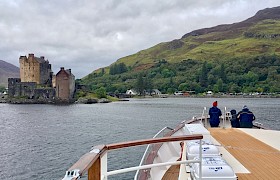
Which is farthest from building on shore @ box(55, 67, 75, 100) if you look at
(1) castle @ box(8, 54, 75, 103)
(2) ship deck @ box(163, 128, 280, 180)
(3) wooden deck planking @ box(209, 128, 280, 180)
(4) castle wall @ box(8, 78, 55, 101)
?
(3) wooden deck planking @ box(209, 128, 280, 180)

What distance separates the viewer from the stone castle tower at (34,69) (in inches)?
5517

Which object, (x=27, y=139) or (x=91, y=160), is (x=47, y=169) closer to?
(x=27, y=139)

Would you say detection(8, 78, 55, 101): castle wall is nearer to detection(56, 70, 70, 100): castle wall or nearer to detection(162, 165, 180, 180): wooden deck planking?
detection(56, 70, 70, 100): castle wall

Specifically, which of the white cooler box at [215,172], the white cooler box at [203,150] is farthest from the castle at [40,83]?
the white cooler box at [215,172]

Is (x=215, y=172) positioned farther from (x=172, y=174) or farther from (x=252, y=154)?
(x=252, y=154)

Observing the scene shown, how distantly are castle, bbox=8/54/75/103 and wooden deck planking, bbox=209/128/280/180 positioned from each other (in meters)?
122

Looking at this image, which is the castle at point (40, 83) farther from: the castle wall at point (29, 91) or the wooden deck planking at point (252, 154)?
the wooden deck planking at point (252, 154)

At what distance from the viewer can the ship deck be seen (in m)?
7.33

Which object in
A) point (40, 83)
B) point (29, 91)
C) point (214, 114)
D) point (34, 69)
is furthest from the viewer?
point (40, 83)

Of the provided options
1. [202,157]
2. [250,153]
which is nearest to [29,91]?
[250,153]

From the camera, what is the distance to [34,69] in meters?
140

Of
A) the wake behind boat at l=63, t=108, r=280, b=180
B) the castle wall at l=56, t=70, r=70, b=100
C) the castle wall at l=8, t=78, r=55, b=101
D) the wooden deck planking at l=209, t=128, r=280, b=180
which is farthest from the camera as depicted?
the castle wall at l=8, t=78, r=55, b=101

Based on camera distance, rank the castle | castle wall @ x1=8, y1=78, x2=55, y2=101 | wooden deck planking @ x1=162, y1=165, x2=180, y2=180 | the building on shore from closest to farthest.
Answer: wooden deck planking @ x1=162, y1=165, x2=180, y2=180, the building on shore, the castle, castle wall @ x1=8, y1=78, x2=55, y2=101

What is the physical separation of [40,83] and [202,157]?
474 ft
